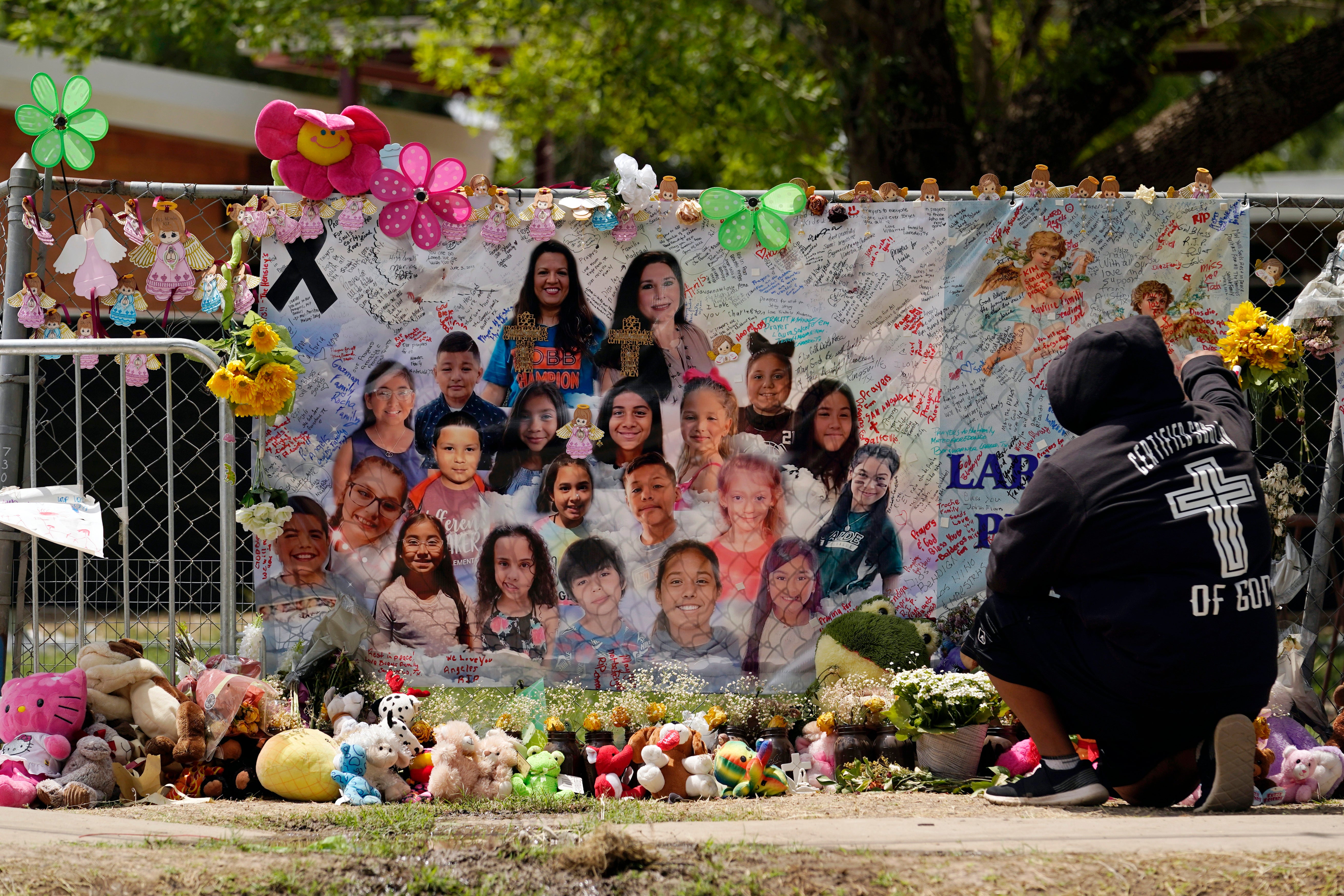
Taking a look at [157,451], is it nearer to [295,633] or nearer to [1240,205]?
[295,633]

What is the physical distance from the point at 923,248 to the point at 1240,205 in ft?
4.54

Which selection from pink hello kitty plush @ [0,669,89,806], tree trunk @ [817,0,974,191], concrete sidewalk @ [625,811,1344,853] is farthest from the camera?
tree trunk @ [817,0,974,191]

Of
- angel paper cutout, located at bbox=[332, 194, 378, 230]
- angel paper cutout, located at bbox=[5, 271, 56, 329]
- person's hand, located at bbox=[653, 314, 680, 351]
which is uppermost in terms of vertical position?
angel paper cutout, located at bbox=[332, 194, 378, 230]

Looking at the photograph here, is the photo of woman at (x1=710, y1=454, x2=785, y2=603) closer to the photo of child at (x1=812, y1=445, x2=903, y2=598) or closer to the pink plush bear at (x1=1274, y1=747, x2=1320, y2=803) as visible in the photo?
the photo of child at (x1=812, y1=445, x2=903, y2=598)

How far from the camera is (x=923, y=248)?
16.6 ft

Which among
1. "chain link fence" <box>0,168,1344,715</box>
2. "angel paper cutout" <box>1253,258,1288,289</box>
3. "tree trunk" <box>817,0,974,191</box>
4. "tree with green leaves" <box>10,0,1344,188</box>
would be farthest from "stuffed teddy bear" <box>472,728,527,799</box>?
"tree with green leaves" <box>10,0,1344,188</box>

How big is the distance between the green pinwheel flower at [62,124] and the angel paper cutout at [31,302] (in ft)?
1.58

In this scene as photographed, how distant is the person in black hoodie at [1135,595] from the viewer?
3.79 meters

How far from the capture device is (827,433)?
504 cm

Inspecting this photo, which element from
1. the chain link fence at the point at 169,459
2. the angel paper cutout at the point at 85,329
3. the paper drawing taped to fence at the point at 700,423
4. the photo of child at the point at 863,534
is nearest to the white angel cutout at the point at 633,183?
the paper drawing taped to fence at the point at 700,423

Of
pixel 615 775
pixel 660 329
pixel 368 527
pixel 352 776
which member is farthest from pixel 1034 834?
pixel 368 527

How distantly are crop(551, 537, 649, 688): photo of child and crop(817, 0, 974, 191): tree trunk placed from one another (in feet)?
15.1

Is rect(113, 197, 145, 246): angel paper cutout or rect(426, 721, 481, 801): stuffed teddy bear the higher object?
rect(113, 197, 145, 246): angel paper cutout

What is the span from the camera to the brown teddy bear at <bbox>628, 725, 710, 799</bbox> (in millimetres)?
4445
